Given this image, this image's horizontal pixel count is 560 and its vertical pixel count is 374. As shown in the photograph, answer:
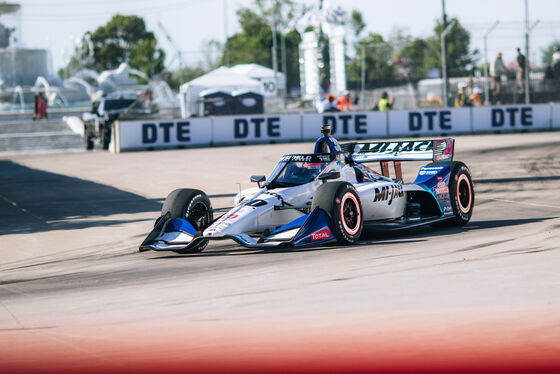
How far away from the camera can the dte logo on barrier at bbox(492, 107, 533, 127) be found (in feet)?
115

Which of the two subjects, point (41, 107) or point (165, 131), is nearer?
point (165, 131)

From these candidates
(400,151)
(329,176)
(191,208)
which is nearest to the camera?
(329,176)

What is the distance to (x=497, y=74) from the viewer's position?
124 feet

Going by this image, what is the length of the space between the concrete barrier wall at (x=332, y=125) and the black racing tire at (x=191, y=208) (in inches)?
822

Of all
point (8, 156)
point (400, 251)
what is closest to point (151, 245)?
point (400, 251)

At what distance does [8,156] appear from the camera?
108 feet

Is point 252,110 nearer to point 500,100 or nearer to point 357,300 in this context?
point 500,100

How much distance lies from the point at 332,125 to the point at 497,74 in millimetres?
9170

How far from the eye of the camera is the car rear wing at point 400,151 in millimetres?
11805

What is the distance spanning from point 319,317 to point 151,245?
3906 mm

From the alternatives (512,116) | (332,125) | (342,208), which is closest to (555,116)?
(512,116)

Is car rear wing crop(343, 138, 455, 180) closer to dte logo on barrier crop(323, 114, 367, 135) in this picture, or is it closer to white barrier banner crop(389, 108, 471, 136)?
dte logo on barrier crop(323, 114, 367, 135)

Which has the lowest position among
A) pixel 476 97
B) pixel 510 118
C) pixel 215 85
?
pixel 510 118

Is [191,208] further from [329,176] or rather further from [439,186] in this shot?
[439,186]
